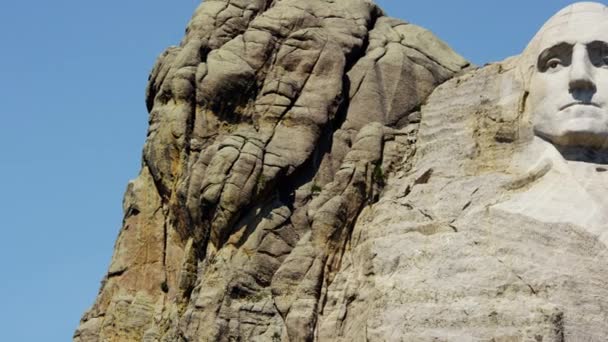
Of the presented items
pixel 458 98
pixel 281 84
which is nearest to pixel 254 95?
pixel 281 84

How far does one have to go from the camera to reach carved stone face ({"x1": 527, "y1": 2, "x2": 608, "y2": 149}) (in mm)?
37000

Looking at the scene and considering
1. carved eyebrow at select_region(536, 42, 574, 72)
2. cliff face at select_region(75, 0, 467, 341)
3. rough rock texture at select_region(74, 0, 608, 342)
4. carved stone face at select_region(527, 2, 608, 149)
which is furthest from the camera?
cliff face at select_region(75, 0, 467, 341)

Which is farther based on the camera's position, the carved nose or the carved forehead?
the carved forehead

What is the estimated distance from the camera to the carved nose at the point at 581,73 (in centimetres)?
3688

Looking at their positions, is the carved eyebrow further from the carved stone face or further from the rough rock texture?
the rough rock texture

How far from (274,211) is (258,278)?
1.29 meters

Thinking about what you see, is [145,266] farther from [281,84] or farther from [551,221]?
[551,221]

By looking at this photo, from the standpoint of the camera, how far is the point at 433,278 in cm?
3575

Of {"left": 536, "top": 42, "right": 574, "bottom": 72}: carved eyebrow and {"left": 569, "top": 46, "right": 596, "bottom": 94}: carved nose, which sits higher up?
{"left": 536, "top": 42, "right": 574, "bottom": 72}: carved eyebrow

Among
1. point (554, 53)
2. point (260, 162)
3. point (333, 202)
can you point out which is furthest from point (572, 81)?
point (260, 162)

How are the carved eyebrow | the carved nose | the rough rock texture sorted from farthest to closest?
the carved eyebrow
the carved nose
the rough rock texture

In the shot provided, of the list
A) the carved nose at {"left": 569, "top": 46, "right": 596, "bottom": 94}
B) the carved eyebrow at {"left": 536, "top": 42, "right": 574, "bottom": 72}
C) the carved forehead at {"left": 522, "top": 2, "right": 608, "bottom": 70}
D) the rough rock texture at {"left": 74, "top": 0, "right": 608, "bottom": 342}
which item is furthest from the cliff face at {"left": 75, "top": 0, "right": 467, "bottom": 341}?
the carved nose at {"left": 569, "top": 46, "right": 596, "bottom": 94}

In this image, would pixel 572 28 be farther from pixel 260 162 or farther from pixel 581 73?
pixel 260 162

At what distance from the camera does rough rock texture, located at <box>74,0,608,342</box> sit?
35.5m
